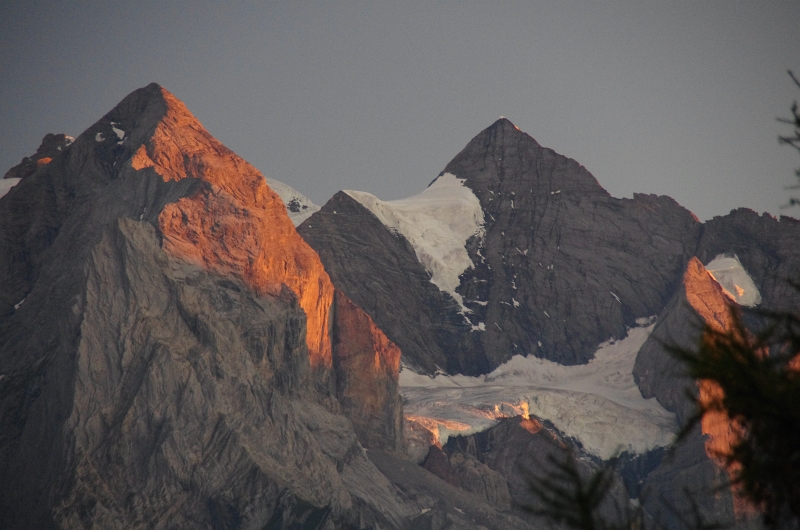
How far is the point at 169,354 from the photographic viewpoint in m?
135

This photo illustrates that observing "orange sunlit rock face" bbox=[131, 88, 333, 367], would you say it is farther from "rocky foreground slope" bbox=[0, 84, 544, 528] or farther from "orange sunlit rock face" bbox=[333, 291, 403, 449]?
"orange sunlit rock face" bbox=[333, 291, 403, 449]

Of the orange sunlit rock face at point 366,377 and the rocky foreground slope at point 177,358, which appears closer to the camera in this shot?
the rocky foreground slope at point 177,358

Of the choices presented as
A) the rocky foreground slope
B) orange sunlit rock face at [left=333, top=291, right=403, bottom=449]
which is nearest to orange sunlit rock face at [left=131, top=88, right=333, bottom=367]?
the rocky foreground slope

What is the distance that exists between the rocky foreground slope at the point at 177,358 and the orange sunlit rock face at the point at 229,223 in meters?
0.29

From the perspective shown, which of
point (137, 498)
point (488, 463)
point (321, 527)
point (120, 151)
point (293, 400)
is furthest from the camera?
point (488, 463)

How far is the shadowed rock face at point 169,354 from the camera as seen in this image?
12825 cm

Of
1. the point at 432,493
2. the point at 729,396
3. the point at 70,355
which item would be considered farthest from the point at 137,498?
the point at 729,396

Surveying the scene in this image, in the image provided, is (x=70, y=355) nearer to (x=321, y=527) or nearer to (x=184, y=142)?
(x=321, y=527)

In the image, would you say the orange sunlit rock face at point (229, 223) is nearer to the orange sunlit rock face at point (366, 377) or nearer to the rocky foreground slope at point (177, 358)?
the rocky foreground slope at point (177, 358)

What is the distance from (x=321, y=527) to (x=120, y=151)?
239 feet

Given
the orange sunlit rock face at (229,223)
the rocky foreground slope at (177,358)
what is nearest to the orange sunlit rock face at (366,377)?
the rocky foreground slope at (177,358)

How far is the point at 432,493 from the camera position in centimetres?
16888

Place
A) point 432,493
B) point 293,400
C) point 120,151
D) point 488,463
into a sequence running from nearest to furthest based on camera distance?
1. point 293,400
2. point 432,493
3. point 120,151
4. point 488,463

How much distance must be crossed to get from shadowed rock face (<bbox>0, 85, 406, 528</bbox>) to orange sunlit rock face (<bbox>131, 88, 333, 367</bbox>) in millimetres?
294
